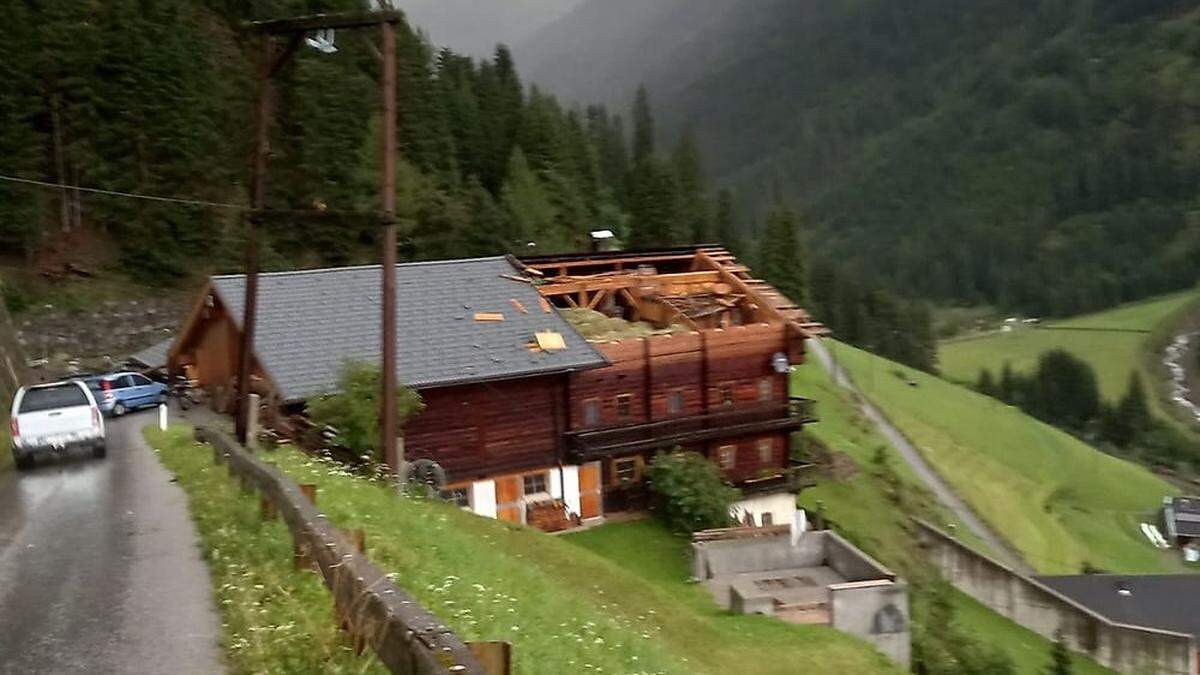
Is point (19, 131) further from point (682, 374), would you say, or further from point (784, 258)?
point (784, 258)

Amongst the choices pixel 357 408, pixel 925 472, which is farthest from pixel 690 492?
pixel 925 472

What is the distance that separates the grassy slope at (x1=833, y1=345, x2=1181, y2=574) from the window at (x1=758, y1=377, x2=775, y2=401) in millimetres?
25010

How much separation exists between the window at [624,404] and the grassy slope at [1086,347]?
114038mm

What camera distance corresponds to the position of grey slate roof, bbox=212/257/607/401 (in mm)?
27984

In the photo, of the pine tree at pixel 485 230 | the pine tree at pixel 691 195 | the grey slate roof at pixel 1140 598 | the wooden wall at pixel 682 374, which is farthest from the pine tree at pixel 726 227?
the wooden wall at pixel 682 374

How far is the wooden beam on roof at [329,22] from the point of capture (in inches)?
709

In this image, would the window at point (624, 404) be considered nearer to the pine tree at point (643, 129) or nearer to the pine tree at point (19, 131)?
the pine tree at point (19, 131)

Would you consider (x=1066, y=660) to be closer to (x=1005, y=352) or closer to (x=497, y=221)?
(x=497, y=221)

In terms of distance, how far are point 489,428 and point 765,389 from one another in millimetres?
10541

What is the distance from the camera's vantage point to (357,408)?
2309cm

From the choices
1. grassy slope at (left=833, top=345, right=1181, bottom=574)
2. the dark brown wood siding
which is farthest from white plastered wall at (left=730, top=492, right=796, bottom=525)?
grassy slope at (left=833, top=345, right=1181, bottom=574)

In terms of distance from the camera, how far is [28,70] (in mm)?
56812

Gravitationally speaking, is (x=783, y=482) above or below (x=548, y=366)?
below

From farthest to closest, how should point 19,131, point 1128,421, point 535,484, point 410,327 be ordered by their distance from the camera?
1. point 1128,421
2. point 19,131
3. point 535,484
4. point 410,327
